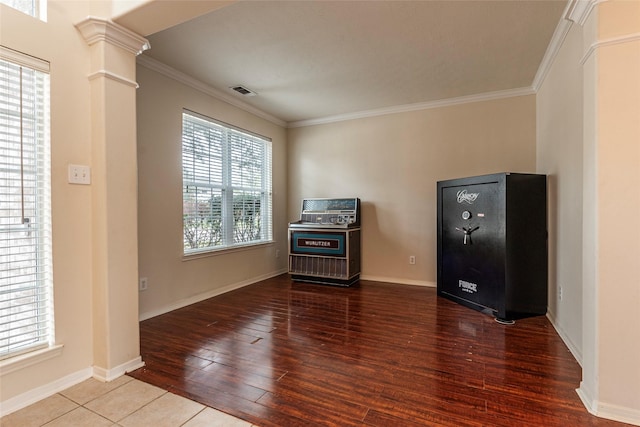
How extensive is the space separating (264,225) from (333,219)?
116 cm

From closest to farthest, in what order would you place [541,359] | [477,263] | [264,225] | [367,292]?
[541,359], [477,263], [367,292], [264,225]

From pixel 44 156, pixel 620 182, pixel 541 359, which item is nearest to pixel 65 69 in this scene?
pixel 44 156

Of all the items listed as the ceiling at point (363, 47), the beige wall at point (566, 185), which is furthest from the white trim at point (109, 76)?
the beige wall at point (566, 185)

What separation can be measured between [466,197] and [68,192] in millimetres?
3614

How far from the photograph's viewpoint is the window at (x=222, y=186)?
3.73m

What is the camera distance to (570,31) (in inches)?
98.7

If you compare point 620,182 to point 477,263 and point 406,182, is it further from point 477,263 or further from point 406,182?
point 406,182

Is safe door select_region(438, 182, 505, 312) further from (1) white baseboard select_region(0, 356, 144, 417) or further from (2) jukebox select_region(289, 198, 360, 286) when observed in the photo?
(1) white baseboard select_region(0, 356, 144, 417)

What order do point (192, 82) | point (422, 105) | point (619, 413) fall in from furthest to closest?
point (422, 105) < point (192, 82) < point (619, 413)

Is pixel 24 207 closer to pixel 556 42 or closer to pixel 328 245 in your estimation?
pixel 328 245

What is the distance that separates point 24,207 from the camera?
180 cm

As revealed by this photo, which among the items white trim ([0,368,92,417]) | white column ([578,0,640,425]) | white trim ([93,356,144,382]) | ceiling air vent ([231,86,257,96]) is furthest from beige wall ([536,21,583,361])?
white trim ([0,368,92,417])

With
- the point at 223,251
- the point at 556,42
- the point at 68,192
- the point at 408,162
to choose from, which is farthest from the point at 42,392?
the point at 556,42

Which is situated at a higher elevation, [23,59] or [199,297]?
[23,59]
